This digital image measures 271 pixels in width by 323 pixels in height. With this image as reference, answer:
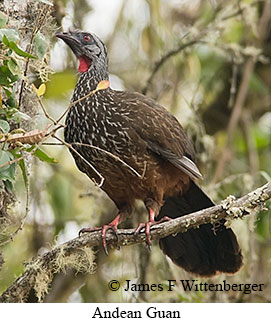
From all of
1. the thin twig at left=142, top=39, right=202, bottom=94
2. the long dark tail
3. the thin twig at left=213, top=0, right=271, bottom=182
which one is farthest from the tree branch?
the thin twig at left=213, top=0, right=271, bottom=182

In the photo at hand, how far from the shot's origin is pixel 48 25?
10.5ft

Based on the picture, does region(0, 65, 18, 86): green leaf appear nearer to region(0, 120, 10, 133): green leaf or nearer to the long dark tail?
region(0, 120, 10, 133): green leaf

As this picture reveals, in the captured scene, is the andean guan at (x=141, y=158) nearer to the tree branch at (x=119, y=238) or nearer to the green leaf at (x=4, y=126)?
the tree branch at (x=119, y=238)

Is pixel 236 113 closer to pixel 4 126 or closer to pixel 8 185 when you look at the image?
pixel 8 185

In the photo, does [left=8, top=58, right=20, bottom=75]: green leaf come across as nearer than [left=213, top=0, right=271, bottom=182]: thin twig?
Yes

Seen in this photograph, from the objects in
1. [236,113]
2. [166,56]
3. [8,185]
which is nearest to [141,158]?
[8,185]

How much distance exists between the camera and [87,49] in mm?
3830

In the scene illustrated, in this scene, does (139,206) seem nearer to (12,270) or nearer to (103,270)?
(103,270)

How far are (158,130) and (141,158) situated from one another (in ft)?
0.73

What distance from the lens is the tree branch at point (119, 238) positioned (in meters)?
2.81

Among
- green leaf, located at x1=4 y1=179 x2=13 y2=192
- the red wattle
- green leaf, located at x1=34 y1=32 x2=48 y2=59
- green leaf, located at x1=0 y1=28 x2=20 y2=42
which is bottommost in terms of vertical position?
green leaf, located at x1=4 y1=179 x2=13 y2=192

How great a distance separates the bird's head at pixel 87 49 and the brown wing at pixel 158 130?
24 cm

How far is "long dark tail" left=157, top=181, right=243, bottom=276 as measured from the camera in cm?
378

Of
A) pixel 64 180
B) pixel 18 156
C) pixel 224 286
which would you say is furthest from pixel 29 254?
pixel 18 156
